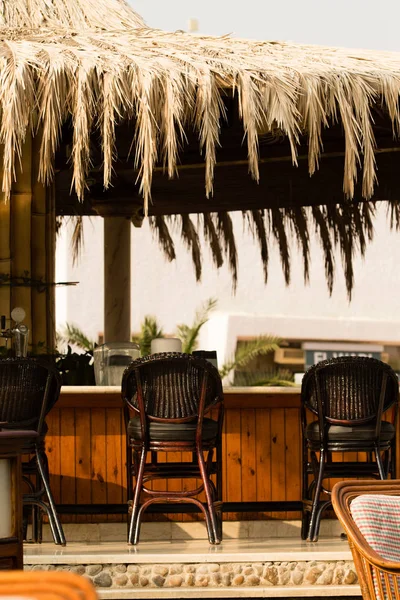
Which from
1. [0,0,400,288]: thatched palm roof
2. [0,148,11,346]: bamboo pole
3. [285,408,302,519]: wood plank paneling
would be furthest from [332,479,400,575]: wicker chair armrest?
[0,148,11,346]: bamboo pole

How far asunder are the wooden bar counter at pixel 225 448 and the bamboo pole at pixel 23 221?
3.34 ft

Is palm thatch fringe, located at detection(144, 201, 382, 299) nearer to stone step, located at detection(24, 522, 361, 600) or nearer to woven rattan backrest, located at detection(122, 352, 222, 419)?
woven rattan backrest, located at detection(122, 352, 222, 419)

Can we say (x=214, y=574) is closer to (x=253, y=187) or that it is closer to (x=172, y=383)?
(x=172, y=383)

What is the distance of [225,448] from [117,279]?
4320mm

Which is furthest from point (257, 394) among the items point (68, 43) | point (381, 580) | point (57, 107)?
point (381, 580)

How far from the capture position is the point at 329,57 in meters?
6.52

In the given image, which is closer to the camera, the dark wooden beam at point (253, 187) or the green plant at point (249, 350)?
the dark wooden beam at point (253, 187)

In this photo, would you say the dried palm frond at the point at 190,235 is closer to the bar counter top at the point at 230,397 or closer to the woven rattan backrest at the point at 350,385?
the bar counter top at the point at 230,397

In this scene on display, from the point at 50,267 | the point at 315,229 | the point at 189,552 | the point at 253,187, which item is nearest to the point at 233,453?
the point at 189,552

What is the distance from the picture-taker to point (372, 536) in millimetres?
3301

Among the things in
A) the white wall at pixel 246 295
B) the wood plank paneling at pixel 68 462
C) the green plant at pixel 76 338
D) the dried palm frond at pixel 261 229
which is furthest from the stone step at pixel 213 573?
the white wall at pixel 246 295

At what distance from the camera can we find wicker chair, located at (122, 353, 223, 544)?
5379mm

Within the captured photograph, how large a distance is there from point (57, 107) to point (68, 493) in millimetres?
2050

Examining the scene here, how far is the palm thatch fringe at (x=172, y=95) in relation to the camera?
18.9 feet
